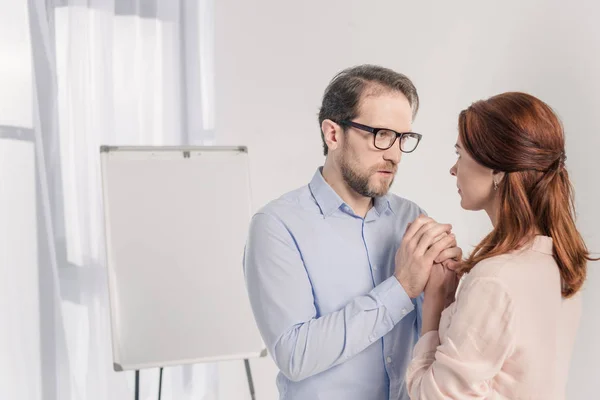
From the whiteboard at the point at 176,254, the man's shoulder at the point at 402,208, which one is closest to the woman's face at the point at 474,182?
the man's shoulder at the point at 402,208

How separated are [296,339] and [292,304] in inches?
3.2

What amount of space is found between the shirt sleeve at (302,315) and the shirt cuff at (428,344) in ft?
0.33

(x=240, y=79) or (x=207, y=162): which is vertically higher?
(x=240, y=79)

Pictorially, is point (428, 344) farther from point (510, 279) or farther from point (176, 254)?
point (176, 254)

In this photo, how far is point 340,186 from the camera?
5.70 feet

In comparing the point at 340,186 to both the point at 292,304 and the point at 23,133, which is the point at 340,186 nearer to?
the point at 292,304

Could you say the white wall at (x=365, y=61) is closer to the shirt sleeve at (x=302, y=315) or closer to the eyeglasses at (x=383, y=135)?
the eyeglasses at (x=383, y=135)

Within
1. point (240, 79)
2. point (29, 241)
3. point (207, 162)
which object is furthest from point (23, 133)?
point (240, 79)

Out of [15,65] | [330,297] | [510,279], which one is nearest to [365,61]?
[15,65]

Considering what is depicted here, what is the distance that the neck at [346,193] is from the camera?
1.74 meters

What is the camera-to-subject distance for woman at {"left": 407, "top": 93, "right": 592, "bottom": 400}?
1297mm

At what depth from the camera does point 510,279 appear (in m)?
1.30

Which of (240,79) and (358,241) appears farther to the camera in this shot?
(240,79)

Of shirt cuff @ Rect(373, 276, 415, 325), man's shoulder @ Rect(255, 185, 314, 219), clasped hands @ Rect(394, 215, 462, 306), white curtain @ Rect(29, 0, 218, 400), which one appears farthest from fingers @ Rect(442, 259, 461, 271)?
white curtain @ Rect(29, 0, 218, 400)
